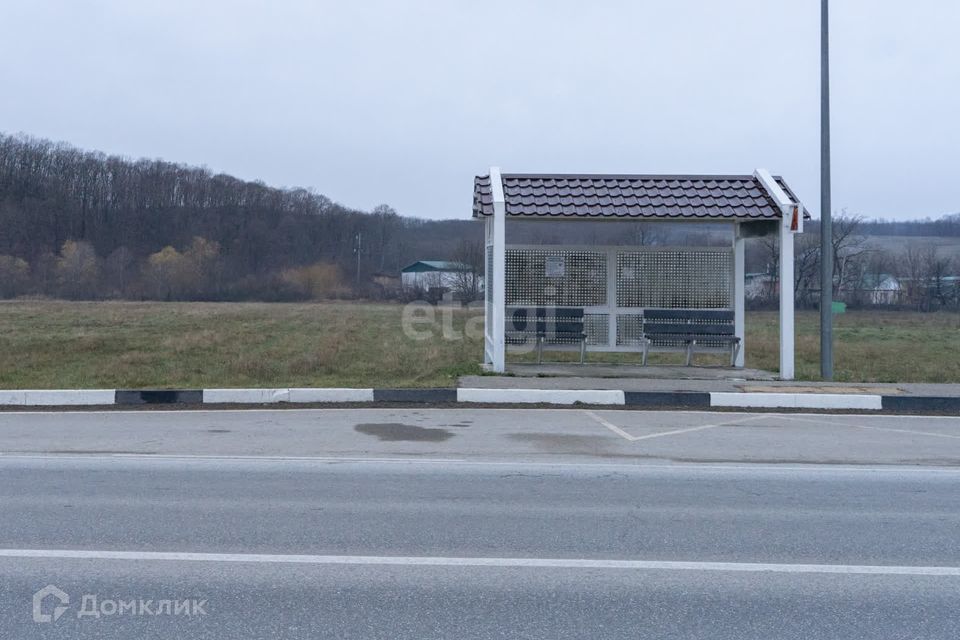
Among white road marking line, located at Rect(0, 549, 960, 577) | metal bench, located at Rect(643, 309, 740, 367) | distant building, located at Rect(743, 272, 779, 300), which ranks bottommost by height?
white road marking line, located at Rect(0, 549, 960, 577)

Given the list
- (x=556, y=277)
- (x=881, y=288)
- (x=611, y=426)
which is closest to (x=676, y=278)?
(x=556, y=277)

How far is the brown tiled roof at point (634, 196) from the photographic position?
577 inches

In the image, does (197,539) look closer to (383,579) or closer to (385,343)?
(383,579)

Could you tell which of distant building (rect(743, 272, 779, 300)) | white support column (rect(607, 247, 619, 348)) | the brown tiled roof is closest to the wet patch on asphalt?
the brown tiled roof

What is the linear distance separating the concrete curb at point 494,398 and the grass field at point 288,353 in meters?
1.17

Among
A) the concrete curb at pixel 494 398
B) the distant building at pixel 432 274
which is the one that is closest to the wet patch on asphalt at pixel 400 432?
the concrete curb at pixel 494 398

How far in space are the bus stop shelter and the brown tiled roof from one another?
2 cm

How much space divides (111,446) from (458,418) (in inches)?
164

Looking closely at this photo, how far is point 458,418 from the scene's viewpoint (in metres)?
11.4

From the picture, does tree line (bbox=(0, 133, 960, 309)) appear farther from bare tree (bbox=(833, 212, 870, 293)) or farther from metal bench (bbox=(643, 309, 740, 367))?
metal bench (bbox=(643, 309, 740, 367))

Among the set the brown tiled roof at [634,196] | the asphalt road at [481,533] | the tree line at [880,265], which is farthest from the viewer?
the tree line at [880,265]

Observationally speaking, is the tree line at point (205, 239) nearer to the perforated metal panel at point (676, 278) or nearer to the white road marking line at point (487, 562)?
the perforated metal panel at point (676, 278)

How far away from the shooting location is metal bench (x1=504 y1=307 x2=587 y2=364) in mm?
16141

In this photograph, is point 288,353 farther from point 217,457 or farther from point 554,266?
point 217,457
